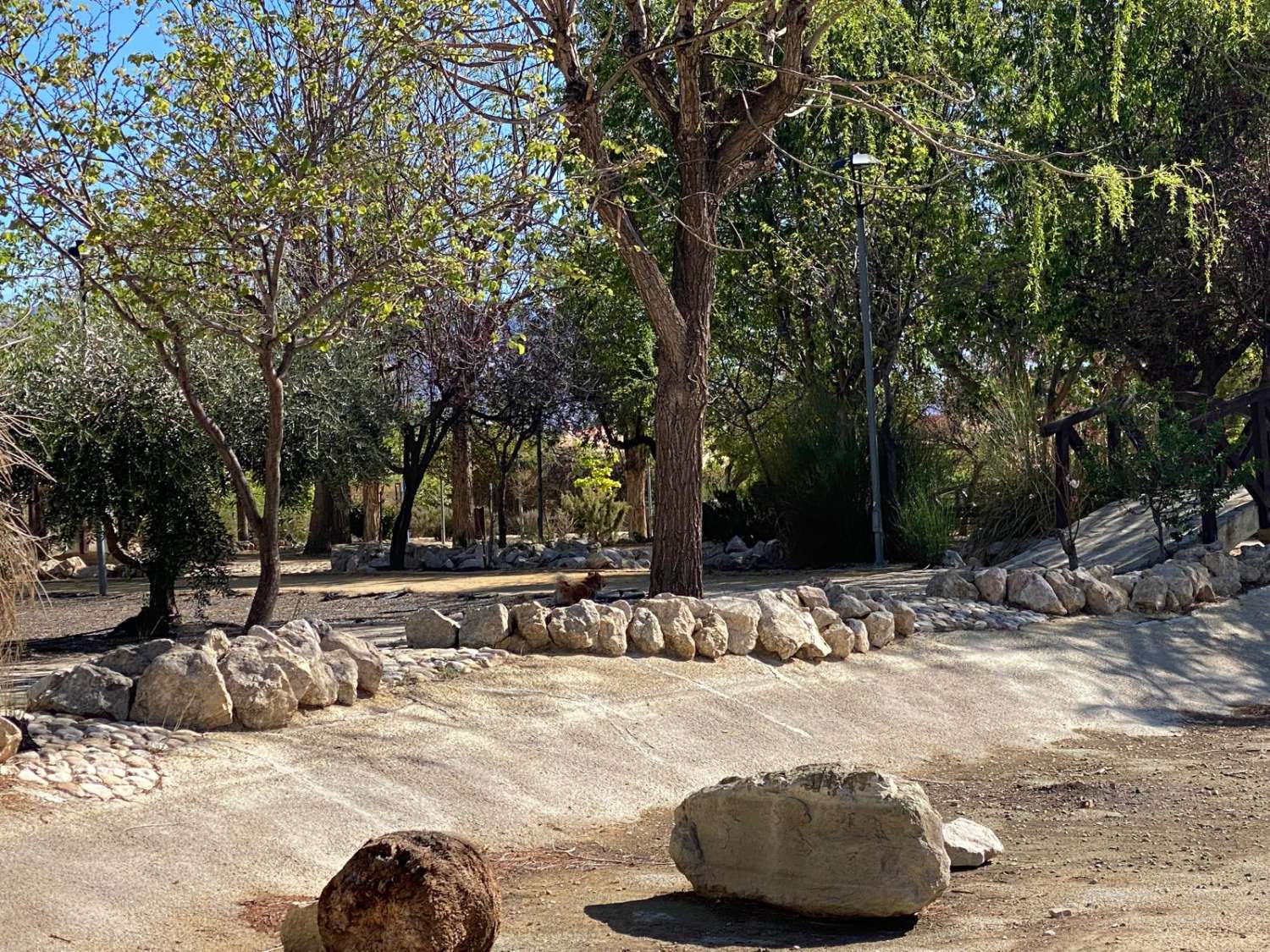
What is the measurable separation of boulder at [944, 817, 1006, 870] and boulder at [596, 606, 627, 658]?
336 centimetres

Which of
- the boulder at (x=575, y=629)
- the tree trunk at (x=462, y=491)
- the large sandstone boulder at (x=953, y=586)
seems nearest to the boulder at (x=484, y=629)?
the boulder at (x=575, y=629)

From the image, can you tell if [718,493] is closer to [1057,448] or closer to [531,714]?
[1057,448]

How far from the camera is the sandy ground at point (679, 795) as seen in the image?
192 inches

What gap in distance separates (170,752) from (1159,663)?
783cm

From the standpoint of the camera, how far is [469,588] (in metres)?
17.4

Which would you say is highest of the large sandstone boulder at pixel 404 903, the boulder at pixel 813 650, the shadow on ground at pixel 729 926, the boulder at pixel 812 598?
the boulder at pixel 812 598

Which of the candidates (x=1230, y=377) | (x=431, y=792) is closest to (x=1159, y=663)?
(x=431, y=792)

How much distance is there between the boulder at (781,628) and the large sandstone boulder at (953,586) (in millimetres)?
2875

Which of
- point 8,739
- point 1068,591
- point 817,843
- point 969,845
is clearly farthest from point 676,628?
point 1068,591

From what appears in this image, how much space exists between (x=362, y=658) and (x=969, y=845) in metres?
3.45

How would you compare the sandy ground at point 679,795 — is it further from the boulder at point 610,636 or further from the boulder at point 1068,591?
the boulder at point 1068,591

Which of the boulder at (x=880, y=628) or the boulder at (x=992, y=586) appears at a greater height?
the boulder at (x=992, y=586)

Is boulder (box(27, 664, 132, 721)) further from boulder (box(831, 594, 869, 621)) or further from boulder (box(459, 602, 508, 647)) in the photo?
boulder (box(831, 594, 869, 621))

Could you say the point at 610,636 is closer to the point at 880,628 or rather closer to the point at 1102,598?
the point at 880,628
